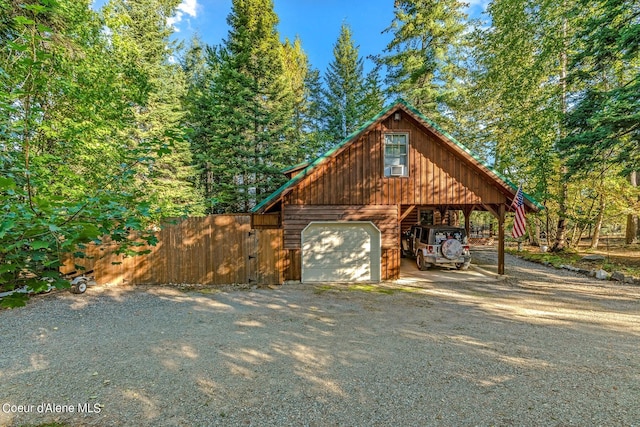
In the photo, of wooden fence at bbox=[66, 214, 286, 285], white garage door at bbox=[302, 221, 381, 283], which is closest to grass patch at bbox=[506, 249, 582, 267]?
white garage door at bbox=[302, 221, 381, 283]

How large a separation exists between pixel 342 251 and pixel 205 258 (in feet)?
16.7

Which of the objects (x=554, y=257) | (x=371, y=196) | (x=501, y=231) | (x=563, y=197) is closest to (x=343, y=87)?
(x=371, y=196)

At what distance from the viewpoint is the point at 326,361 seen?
15.9 ft

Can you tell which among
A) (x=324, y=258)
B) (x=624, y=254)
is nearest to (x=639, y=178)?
(x=624, y=254)

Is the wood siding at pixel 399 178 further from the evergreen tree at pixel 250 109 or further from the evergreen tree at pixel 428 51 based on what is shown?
the evergreen tree at pixel 428 51

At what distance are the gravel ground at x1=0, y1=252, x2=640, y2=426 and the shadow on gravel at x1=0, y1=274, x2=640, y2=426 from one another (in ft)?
0.08

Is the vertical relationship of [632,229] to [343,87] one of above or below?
below

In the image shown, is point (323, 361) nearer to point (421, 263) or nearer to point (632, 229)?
point (421, 263)

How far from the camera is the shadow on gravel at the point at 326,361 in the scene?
360 cm

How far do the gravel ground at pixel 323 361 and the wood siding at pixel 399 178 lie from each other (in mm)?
3853

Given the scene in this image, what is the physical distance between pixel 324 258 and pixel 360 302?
2.81m

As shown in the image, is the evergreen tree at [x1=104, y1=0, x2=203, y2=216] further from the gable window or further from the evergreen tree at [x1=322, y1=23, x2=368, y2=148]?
the evergreen tree at [x1=322, y1=23, x2=368, y2=148]

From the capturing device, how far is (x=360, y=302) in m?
8.36

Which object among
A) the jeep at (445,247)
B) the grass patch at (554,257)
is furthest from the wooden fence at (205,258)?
the grass patch at (554,257)
